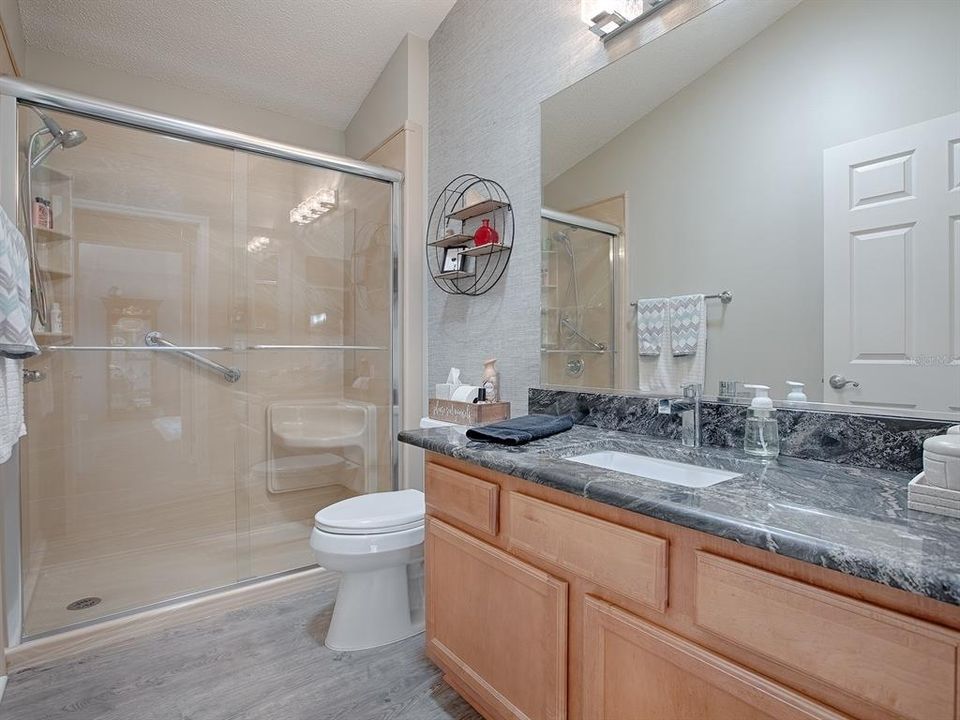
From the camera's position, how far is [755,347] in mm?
1345

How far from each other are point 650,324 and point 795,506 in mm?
816

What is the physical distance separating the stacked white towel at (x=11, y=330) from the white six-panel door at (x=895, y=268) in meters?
2.06

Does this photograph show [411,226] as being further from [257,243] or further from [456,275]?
[257,243]

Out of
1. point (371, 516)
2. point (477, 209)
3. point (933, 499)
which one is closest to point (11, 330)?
point (371, 516)

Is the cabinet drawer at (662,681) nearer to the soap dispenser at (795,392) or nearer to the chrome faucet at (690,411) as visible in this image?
the chrome faucet at (690,411)

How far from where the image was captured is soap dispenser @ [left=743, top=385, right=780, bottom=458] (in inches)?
49.4

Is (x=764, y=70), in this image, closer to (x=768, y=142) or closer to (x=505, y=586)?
(x=768, y=142)

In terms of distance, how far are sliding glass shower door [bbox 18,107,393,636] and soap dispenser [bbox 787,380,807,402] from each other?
1.92m

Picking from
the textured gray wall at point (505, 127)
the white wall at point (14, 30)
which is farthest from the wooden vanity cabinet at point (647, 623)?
the white wall at point (14, 30)

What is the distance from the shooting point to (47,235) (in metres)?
2.01

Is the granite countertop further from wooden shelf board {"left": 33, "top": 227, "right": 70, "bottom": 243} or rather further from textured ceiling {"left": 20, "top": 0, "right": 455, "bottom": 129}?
textured ceiling {"left": 20, "top": 0, "right": 455, "bottom": 129}

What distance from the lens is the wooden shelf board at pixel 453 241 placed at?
2299 mm

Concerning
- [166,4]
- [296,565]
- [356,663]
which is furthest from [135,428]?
[166,4]

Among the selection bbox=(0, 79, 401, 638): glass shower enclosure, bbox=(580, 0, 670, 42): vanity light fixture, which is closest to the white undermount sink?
bbox=(580, 0, 670, 42): vanity light fixture
